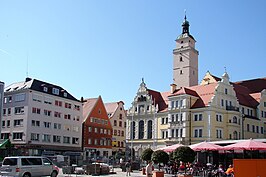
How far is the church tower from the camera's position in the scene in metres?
89.2

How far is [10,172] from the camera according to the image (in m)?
25.8

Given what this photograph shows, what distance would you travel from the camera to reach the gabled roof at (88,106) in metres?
77.5

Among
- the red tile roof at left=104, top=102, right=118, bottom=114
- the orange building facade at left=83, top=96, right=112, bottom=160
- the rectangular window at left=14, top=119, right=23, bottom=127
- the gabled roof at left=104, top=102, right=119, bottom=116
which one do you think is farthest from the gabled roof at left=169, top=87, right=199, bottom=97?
the rectangular window at left=14, top=119, right=23, bottom=127

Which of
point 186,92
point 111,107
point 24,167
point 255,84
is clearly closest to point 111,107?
point 111,107

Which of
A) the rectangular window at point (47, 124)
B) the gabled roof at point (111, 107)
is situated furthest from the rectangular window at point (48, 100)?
the gabled roof at point (111, 107)

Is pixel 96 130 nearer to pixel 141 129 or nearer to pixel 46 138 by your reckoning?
pixel 141 129

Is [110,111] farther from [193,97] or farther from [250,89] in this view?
[250,89]

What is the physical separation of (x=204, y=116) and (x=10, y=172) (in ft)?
157

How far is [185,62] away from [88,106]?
2558cm

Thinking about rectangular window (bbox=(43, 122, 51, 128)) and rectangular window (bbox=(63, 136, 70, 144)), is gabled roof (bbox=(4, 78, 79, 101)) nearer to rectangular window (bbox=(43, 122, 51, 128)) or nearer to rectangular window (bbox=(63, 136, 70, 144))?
rectangular window (bbox=(43, 122, 51, 128))

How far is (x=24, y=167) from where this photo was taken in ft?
85.8

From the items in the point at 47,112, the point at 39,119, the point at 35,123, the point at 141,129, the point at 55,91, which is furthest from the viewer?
the point at 141,129

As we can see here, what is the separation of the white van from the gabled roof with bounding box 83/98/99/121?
160 feet

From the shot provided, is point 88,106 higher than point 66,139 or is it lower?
higher
